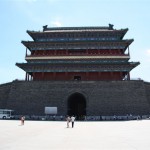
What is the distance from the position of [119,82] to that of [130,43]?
7.02m

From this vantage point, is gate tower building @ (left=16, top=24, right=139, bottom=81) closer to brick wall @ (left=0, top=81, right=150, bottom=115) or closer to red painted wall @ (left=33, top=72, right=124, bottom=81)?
red painted wall @ (left=33, top=72, right=124, bottom=81)

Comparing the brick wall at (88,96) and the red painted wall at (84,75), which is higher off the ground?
the red painted wall at (84,75)

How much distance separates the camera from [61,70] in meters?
32.0

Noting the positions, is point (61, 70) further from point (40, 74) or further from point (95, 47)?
point (95, 47)
